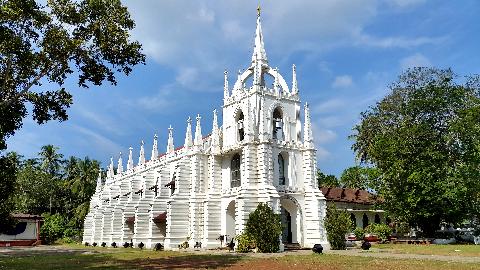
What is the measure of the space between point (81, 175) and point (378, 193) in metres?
54.8

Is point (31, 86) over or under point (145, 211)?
over

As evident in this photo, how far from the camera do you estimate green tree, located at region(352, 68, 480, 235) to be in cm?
4375

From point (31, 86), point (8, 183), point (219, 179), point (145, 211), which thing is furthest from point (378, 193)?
point (31, 86)

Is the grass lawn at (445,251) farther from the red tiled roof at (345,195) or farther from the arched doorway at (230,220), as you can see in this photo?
the red tiled roof at (345,195)

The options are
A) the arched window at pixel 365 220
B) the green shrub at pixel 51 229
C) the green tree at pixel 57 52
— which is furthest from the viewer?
the green shrub at pixel 51 229

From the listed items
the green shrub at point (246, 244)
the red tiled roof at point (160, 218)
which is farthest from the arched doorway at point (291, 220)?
the red tiled roof at point (160, 218)

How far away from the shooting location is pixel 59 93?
21297 mm

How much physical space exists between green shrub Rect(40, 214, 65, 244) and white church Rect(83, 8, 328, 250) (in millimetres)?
28624

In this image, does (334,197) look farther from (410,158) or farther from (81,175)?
(81,175)

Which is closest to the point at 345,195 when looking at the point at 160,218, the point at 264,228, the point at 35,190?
the point at 160,218

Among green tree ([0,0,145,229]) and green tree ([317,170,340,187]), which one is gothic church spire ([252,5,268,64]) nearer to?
green tree ([0,0,145,229])

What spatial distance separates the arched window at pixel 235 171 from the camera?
39.8 meters

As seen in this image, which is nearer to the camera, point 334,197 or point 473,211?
point 473,211

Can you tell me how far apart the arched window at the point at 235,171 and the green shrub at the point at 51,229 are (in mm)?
38733
